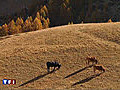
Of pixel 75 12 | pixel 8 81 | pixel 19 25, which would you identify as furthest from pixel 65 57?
pixel 75 12

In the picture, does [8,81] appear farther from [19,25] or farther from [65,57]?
[19,25]

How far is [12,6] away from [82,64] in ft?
516

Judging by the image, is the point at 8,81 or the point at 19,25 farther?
the point at 19,25

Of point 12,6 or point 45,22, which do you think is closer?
point 45,22

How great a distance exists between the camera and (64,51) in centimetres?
3203

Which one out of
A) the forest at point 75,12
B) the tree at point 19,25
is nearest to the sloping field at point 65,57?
the tree at point 19,25

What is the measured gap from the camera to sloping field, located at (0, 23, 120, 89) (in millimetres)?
23319

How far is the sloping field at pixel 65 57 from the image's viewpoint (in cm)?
2332

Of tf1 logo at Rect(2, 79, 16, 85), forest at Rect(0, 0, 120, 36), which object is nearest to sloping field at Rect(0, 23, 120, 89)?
tf1 logo at Rect(2, 79, 16, 85)

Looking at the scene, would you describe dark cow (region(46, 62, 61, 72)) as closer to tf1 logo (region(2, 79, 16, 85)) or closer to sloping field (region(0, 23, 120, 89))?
sloping field (region(0, 23, 120, 89))

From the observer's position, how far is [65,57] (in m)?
30.0

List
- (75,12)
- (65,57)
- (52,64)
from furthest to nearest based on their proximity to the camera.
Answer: (75,12) → (65,57) → (52,64)

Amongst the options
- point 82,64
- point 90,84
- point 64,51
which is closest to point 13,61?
point 64,51

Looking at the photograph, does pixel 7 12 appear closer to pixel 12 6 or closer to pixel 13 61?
pixel 12 6
